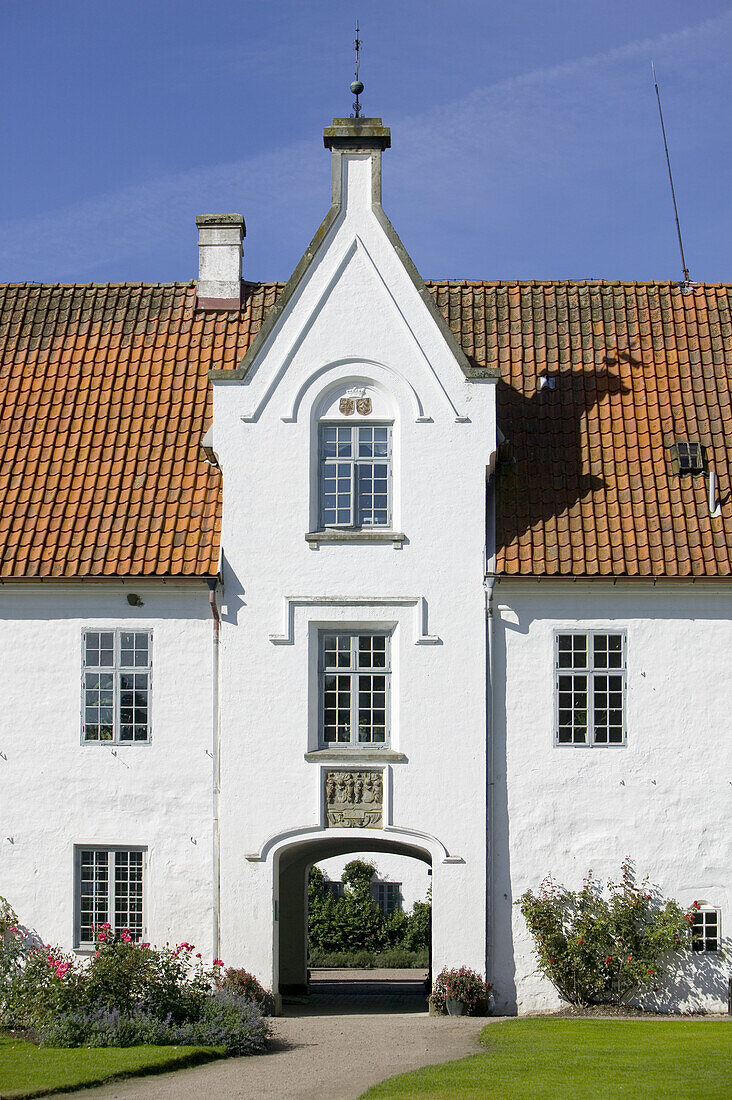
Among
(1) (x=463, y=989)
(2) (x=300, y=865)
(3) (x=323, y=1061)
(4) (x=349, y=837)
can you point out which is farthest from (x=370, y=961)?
(3) (x=323, y=1061)

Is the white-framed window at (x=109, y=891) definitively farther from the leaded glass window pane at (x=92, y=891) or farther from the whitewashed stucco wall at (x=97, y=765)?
the whitewashed stucco wall at (x=97, y=765)

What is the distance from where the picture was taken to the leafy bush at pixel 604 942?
Result: 68.3ft

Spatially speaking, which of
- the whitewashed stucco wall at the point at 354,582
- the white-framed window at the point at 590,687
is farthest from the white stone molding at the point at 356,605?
the white-framed window at the point at 590,687

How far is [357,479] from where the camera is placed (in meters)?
22.4

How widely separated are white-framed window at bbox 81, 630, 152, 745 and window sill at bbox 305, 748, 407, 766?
270 centimetres

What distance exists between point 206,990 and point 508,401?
35.0ft

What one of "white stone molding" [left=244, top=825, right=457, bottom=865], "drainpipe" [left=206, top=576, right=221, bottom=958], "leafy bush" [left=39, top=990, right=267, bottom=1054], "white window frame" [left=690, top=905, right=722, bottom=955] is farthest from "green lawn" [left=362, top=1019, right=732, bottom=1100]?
"drainpipe" [left=206, top=576, right=221, bottom=958]

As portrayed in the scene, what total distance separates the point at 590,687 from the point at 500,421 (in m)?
4.79

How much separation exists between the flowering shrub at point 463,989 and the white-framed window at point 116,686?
5.85 m

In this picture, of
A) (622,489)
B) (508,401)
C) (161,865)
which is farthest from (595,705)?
(161,865)

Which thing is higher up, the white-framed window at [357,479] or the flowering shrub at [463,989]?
the white-framed window at [357,479]

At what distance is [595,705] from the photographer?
21.9 meters

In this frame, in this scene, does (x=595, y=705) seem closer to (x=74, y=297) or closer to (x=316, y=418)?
(x=316, y=418)

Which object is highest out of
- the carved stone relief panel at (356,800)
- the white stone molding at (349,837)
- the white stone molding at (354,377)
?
the white stone molding at (354,377)
